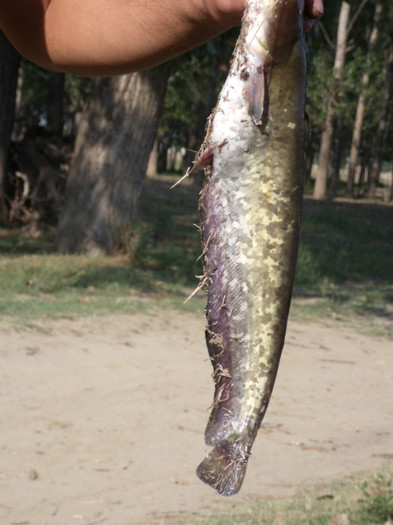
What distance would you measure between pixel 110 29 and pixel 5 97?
1093 centimetres

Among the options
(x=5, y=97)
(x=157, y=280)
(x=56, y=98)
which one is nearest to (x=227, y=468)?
(x=157, y=280)

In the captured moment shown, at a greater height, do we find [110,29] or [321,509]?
[110,29]

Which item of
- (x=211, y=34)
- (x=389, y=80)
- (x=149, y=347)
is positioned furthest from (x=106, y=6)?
(x=389, y=80)

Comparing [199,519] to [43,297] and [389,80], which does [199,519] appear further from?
[389,80]

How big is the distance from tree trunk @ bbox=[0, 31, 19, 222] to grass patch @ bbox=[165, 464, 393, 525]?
30.4 feet

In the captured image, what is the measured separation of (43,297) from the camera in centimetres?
791

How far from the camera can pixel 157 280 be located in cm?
962

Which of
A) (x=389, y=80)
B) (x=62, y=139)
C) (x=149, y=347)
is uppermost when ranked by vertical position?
(x=389, y=80)

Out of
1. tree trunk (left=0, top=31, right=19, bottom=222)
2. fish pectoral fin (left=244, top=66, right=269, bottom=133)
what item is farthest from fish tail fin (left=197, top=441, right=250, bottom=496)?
tree trunk (left=0, top=31, right=19, bottom=222)

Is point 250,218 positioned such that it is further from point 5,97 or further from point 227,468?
point 5,97

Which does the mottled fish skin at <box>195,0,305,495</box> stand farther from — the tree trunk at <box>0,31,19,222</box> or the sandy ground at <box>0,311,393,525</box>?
the tree trunk at <box>0,31,19,222</box>

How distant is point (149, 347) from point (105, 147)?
4.10 metres

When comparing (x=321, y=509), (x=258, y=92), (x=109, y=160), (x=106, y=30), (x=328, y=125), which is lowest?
(x=321, y=509)

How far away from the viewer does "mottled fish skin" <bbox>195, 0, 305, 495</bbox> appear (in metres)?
1.16
